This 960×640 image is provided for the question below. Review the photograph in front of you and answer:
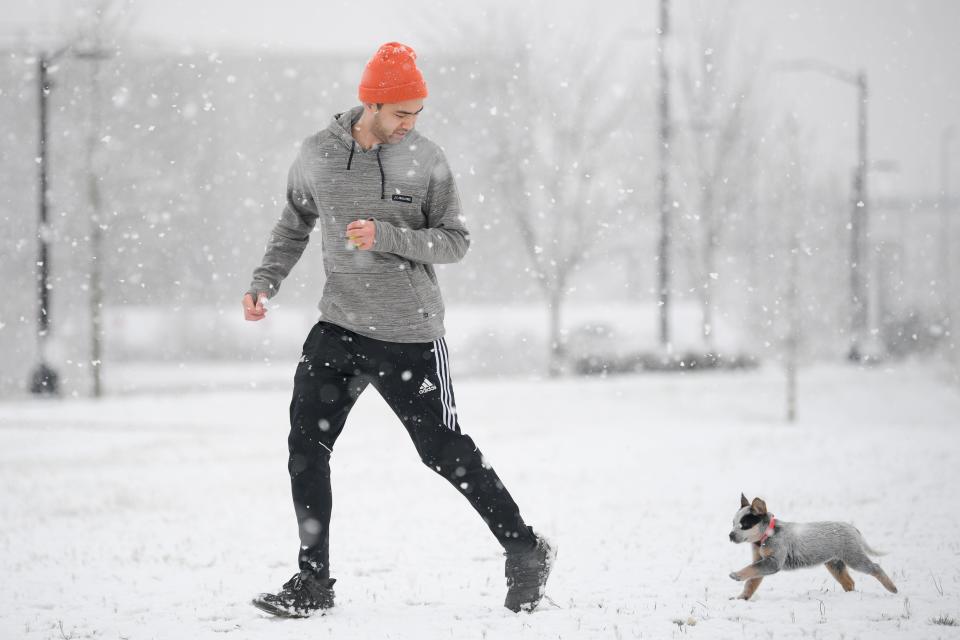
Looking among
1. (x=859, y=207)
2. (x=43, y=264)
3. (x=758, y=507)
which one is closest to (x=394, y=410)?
(x=758, y=507)

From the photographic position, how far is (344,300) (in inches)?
153

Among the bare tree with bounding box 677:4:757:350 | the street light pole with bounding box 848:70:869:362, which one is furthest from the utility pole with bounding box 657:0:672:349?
the street light pole with bounding box 848:70:869:362

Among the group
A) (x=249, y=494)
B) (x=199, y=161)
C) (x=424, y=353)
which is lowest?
(x=249, y=494)

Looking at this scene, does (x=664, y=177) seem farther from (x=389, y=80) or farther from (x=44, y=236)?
(x=389, y=80)

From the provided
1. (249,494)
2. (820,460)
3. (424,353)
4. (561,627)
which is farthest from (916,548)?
(249,494)

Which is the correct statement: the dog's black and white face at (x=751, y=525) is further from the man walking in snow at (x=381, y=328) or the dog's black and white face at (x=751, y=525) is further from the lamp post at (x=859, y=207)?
the lamp post at (x=859, y=207)

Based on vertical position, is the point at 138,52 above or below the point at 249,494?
above

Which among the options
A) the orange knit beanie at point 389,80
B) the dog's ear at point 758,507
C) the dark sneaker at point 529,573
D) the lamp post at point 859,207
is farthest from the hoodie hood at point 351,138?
the lamp post at point 859,207

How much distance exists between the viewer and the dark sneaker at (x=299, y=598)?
3.84 metres

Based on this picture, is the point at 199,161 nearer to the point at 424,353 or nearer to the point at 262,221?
the point at 262,221

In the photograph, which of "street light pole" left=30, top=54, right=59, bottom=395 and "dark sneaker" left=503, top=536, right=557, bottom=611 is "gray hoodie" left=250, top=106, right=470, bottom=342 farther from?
"street light pole" left=30, top=54, right=59, bottom=395

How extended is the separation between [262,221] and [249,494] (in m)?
22.4

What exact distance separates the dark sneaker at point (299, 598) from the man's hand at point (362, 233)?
1363 mm

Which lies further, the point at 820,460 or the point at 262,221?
the point at 262,221
